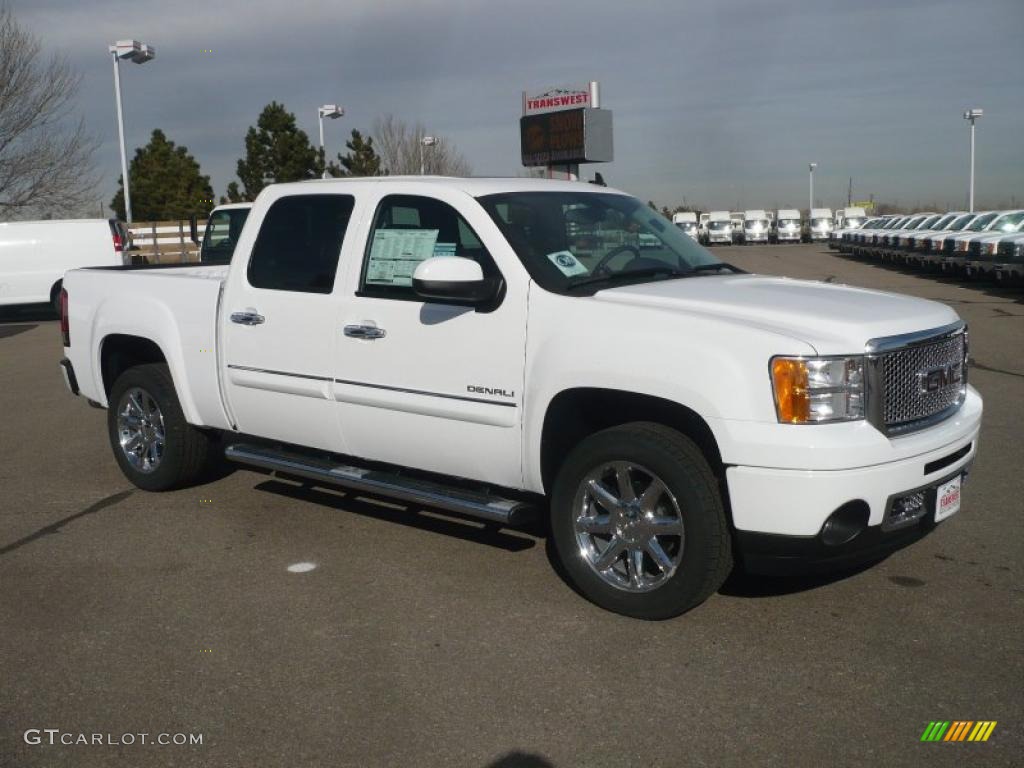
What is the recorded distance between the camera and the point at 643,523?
460 cm

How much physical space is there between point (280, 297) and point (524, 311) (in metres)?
1.64

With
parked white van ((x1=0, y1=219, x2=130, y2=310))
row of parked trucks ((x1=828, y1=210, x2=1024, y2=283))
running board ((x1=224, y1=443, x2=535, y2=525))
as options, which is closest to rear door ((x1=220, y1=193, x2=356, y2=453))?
running board ((x1=224, y1=443, x2=535, y2=525))

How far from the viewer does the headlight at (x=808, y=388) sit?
4.15m

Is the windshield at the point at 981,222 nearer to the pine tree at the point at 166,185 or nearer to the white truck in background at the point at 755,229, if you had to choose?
the white truck in background at the point at 755,229

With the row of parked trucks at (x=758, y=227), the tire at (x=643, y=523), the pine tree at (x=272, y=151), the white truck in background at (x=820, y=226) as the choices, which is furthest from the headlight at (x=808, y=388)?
the white truck in background at (x=820, y=226)

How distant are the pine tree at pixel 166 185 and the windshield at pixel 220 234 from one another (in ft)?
120

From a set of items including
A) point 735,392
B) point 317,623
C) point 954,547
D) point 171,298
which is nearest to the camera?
point 735,392

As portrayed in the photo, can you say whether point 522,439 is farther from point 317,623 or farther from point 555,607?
point 317,623

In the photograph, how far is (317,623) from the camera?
15.5ft

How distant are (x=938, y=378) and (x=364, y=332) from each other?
8.87ft

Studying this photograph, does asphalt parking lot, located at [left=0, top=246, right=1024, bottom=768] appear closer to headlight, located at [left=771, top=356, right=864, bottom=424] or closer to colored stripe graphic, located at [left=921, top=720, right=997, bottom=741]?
colored stripe graphic, located at [left=921, top=720, right=997, bottom=741]

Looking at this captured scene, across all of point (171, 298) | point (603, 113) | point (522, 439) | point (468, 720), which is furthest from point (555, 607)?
point (603, 113)

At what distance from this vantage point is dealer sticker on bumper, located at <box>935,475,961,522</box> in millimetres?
4551

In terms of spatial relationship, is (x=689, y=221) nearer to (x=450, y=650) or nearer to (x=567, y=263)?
(x=567, y=263)
